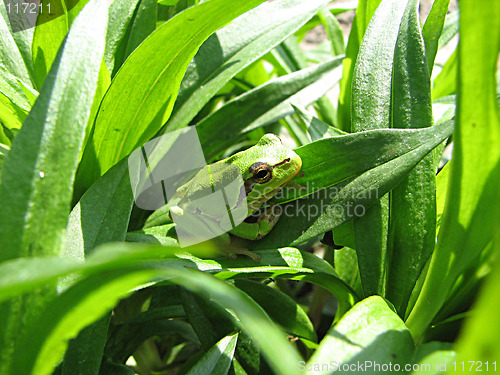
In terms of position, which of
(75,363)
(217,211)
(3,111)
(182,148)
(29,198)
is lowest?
(75,363)

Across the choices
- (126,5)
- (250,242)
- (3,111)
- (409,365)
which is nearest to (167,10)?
(126,5)

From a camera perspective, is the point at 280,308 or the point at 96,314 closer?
the point at 96,314

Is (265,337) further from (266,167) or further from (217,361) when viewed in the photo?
(266,167)

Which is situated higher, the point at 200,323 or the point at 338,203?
the point at 338,203

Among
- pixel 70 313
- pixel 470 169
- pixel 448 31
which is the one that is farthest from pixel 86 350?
pixel 448 31

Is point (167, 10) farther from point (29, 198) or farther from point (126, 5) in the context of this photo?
point (29, 198)

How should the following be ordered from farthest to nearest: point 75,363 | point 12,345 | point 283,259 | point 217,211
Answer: point 217,211, point 283,259, point 75,363, point 12,345

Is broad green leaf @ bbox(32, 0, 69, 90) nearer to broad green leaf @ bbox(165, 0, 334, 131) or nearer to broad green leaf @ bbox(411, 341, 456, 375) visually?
broad green leaf @ bbox(165, 0, 334, 131)
